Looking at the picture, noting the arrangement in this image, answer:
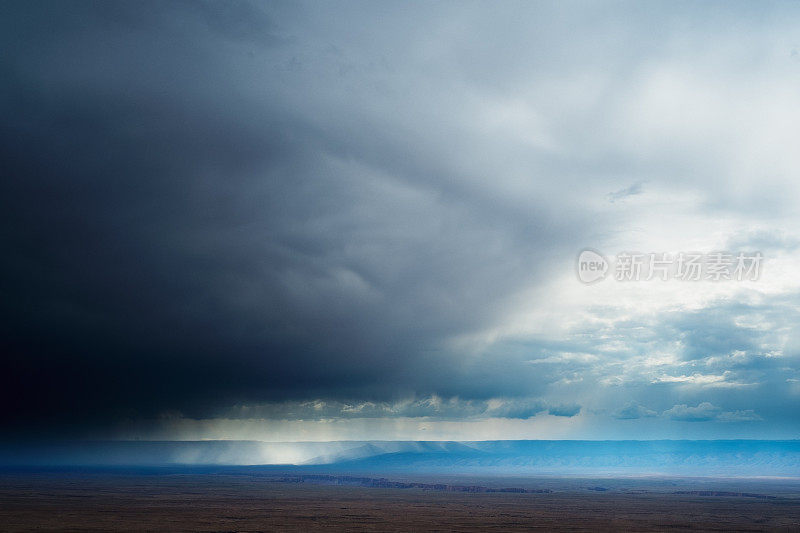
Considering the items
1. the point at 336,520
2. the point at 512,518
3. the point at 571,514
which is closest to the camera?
the point at 336,520

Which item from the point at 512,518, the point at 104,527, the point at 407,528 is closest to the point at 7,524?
the point at 104,527

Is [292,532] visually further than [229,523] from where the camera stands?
No

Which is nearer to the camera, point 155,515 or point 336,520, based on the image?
point 336,520

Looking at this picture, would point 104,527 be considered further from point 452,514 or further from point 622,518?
point 622,518

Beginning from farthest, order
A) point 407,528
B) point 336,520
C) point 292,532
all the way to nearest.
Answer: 1. point 336,520
2. point 407,528
3. point 292,532

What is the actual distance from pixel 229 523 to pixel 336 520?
2855 cm

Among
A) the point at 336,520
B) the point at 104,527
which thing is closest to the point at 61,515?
the point at 104,527

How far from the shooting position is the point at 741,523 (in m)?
180

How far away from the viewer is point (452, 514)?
7682 inches

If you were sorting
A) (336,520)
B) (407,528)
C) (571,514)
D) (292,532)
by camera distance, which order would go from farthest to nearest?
(571,514)
(336,520)
(407,528)
(292,532)

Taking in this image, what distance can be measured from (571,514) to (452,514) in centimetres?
3831

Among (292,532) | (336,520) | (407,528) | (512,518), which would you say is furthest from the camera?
(512,518)

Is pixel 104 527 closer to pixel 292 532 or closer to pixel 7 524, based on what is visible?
pixel 7 524

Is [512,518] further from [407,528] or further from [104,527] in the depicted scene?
[104,527]
